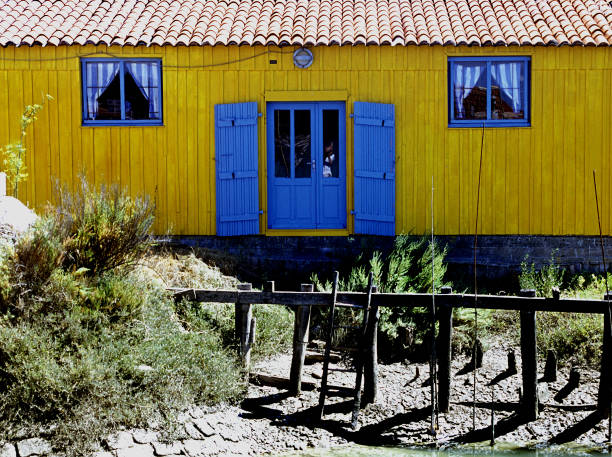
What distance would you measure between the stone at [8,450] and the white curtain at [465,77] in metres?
8.46

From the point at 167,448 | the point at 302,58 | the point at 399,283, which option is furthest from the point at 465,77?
the point at 167,448

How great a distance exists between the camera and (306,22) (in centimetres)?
1446

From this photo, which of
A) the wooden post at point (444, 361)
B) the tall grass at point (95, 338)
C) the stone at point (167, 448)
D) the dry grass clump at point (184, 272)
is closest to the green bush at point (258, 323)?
the tall grass at point (95, 338)

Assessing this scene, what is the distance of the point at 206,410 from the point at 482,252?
589cm

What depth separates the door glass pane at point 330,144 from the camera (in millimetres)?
14070

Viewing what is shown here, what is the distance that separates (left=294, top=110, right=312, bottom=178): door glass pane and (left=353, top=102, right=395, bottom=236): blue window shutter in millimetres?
758

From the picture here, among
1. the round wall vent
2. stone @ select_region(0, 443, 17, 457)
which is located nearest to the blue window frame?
the round wall vent

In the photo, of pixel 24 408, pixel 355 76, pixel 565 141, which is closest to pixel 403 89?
pixel 355 76

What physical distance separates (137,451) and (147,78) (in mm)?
6838

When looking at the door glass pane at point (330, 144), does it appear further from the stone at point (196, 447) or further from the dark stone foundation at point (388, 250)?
the stone at point (196, 447)

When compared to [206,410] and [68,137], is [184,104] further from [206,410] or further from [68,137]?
[206,410]

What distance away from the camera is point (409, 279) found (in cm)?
1234

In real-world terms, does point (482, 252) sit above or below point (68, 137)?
below

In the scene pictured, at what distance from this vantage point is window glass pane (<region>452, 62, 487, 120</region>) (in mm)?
13977
